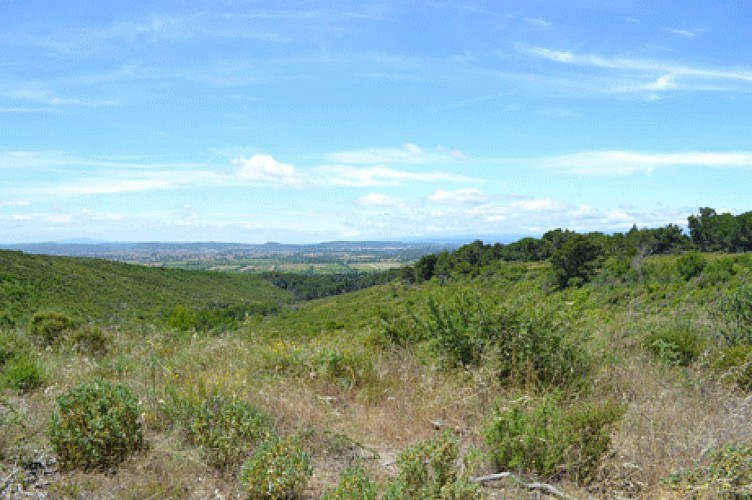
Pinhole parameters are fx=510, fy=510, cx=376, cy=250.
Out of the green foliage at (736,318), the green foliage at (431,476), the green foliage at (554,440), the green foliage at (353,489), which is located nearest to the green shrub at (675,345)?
the green foliage at (736,318)

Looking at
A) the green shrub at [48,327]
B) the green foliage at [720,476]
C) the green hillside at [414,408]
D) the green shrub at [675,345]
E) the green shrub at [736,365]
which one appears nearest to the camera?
the green foliage at [720,476]

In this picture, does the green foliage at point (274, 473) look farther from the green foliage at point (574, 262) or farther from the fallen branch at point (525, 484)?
the green foliage at point (574, 262)

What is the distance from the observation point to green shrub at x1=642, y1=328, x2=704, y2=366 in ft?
18.3

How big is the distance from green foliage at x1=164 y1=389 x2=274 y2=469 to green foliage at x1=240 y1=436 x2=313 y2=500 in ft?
0.98

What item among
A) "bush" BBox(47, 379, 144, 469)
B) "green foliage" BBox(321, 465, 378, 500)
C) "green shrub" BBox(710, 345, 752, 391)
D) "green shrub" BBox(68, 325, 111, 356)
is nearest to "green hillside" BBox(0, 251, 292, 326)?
"green shrub" BBox(68, 325, 111, 356)

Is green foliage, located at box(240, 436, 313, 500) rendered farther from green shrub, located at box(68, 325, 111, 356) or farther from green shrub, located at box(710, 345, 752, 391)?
green shrub, located at box(68, 325, 111, 356)

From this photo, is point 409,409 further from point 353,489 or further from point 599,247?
point 599,247

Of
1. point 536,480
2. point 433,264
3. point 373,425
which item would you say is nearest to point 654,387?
point 536,480

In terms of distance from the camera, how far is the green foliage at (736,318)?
5.84 m

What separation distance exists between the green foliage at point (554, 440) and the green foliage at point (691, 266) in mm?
28598

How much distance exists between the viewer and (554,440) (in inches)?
135

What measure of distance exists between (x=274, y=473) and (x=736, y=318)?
5833mm

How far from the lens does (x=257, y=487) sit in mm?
3082

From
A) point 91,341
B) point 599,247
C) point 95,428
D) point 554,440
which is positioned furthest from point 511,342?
point 599,247
